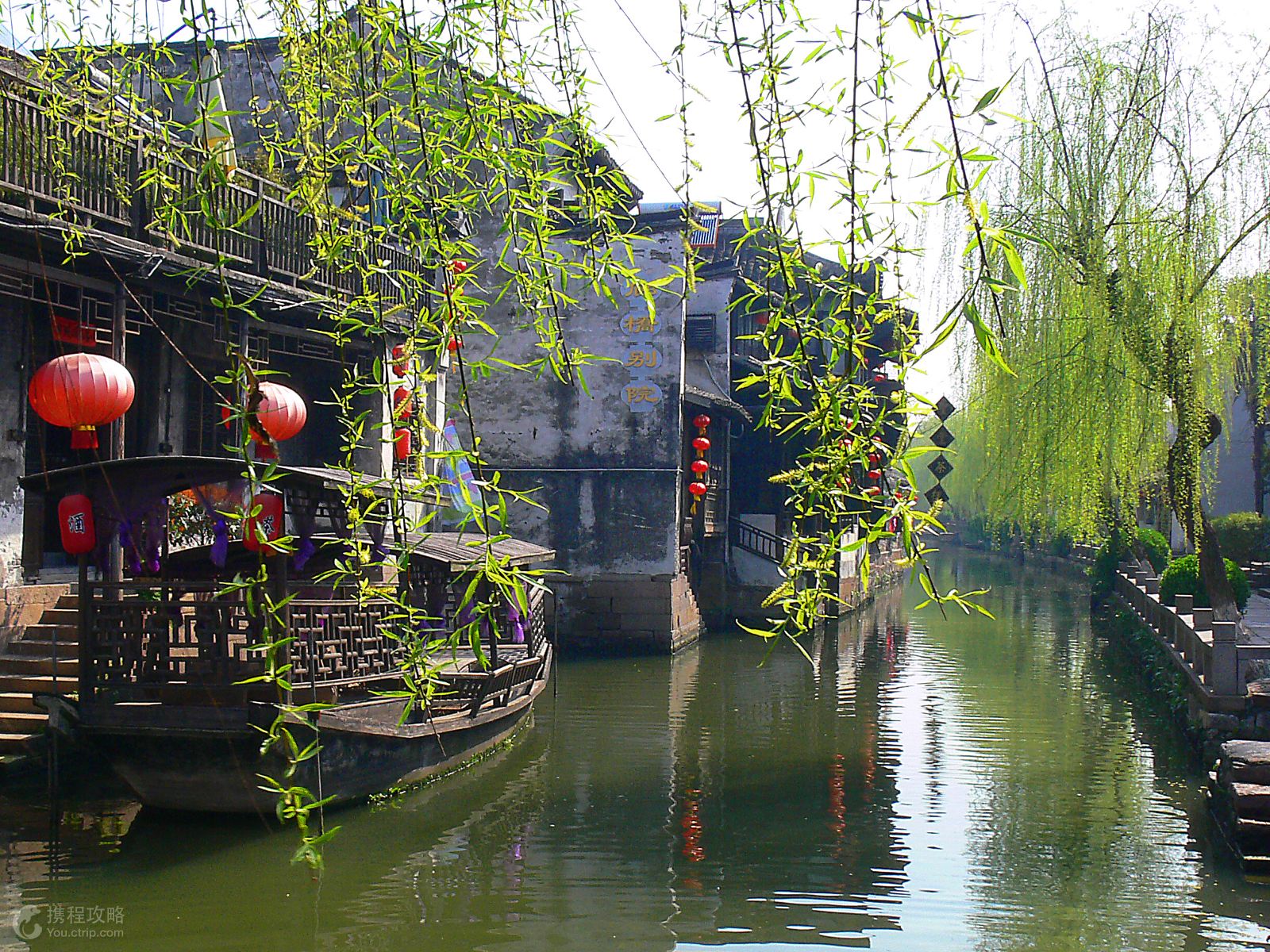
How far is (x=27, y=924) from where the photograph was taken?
18.2ft

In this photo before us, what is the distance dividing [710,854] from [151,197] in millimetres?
6147

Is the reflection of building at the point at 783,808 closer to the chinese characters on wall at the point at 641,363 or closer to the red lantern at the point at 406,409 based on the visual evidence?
the chinese characters on wall at the point at 641,363

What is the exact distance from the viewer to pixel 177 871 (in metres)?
6.41

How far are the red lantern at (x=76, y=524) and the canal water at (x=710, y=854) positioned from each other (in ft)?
5.62

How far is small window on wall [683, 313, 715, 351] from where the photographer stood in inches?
853

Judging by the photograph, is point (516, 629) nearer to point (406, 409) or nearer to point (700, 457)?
point (700, 457)

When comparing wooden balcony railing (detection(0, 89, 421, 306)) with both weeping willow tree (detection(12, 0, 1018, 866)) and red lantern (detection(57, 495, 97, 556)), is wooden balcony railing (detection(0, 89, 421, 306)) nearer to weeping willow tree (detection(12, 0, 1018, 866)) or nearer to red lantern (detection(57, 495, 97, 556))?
weeping willow tree (detection(12, 0, 1018, 866))

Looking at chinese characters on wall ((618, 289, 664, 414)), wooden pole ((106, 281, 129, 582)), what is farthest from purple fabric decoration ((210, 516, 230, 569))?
chinese characters on wall ((618, 289, 664, 414))

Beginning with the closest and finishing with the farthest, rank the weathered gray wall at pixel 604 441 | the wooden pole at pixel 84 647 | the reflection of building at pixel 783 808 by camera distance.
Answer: the reflection of building at pixel 783 808 → the wooden pole at pixel 84 647 → the weathered gray wall at pixel 604 441

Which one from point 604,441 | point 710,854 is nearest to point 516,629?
point 710,854

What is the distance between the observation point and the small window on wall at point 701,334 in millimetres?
21656

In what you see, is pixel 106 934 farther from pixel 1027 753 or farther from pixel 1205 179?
pixel 1205 179

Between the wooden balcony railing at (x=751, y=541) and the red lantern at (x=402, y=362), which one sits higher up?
the red lantern at (x=402, y=362)

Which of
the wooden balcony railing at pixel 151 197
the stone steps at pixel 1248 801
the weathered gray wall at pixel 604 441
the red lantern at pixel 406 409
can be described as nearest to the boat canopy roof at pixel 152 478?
the wooden balcony railing at pixel 151 197
